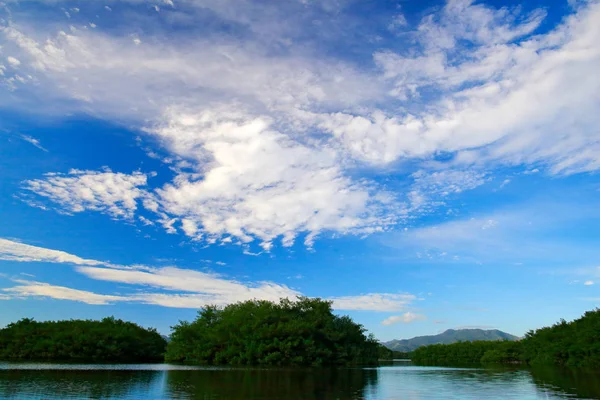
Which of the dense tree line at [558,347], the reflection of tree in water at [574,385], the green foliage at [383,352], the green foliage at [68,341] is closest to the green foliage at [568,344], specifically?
the dense tree line at [558,347]

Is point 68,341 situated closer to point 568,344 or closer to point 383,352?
point 383,352

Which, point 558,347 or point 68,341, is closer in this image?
point 558,347

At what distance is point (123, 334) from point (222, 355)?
81.7ft

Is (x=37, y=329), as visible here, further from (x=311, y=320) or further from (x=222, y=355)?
(x=311, y=320)

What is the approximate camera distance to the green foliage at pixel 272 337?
205 feet

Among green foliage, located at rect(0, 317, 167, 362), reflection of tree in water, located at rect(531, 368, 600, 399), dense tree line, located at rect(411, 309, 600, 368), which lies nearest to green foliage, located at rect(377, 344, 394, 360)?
dense tree line, located at rect(411, 309, 600, 368)

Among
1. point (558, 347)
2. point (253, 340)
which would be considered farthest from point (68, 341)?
point (558, 347)

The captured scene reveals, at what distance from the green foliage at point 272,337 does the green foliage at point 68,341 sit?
10049 mm

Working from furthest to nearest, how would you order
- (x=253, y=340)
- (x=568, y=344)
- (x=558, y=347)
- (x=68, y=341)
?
(x=68, y=341) → (x=558, y=347) → (x=568, y=344) → (x=253, y=340)

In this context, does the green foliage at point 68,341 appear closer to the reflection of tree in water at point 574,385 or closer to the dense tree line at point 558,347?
the reflection of tree in water at point 574,385

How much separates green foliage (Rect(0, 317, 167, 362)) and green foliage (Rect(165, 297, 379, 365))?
1005 centimetres

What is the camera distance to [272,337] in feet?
209

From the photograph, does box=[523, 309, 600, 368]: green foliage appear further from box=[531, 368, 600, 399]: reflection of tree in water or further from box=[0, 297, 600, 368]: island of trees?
box=[531, 368, 600, 399]: reflection of tree in water

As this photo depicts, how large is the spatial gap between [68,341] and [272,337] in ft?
119
